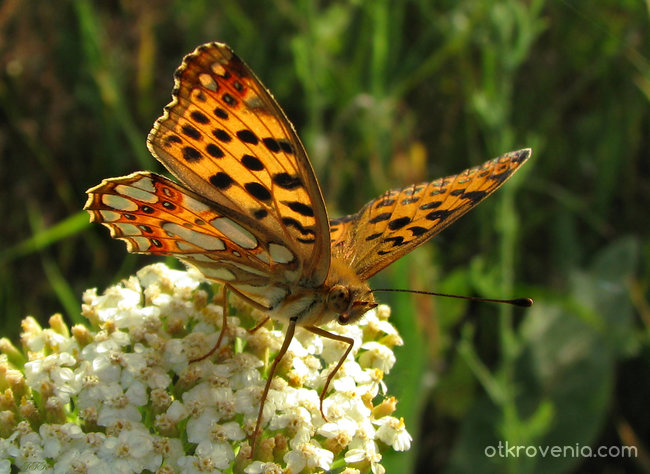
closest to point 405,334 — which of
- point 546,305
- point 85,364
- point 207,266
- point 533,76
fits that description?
point 546,305

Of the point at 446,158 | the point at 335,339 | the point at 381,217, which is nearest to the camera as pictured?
the point at 335,339

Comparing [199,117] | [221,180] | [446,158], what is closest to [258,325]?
[221,180]

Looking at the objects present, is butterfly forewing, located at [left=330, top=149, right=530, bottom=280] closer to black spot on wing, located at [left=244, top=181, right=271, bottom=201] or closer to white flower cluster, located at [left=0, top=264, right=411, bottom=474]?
white flower cluster, located at [left=0, top=264, right=411, bottom=474]

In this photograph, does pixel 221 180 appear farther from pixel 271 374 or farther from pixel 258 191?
pixel 271 374

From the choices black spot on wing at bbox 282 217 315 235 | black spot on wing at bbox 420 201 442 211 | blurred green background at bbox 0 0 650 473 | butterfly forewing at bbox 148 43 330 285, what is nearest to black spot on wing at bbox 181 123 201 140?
butterfly forewing at bbox 148 43 330 285

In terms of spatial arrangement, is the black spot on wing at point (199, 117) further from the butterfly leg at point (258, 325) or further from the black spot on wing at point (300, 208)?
the butterfly leg at point (258, 325)

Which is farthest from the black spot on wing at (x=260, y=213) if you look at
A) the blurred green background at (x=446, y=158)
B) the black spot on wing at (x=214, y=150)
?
the blurred green background at (x=446, y=158)
